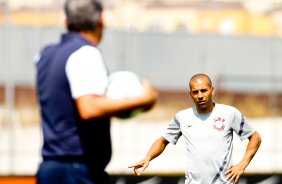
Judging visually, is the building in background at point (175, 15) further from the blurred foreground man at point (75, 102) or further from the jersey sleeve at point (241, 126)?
the blurred foreground man at point (75, 102)

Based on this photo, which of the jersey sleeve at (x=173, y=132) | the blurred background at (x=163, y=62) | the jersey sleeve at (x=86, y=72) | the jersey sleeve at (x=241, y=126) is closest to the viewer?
the jersey sleeve at (x=86, y=72)

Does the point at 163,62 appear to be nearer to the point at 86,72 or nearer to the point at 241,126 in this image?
the point at 241,126

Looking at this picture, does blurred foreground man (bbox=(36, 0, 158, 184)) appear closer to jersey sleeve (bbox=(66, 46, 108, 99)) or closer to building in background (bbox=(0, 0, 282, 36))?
jersey sleeve (bbox=(66, 46, 108, 99))

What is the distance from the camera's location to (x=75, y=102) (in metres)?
4.03

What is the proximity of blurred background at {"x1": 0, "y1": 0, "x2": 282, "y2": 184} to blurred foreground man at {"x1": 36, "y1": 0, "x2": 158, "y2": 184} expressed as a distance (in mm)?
16497

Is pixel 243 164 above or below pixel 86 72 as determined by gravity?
below

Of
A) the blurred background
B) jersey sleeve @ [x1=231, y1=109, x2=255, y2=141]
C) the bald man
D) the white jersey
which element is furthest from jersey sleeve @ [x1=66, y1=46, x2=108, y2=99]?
the blurred background

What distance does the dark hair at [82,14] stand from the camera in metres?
4.00

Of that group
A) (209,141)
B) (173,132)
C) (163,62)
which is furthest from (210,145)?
(163,62)

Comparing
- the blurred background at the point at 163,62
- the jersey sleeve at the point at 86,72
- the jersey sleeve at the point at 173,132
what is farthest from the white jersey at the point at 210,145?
the blurred background at the point at 163,62

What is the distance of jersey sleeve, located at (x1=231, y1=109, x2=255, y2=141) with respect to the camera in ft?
21.1

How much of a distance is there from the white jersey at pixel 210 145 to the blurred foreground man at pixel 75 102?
216cm

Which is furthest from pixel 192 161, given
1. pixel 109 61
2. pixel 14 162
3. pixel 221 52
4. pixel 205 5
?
pixel 205 5

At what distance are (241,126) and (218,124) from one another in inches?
8.6
